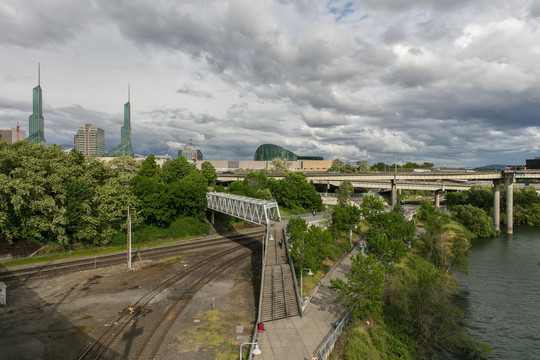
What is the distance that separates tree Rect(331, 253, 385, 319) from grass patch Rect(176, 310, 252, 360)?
940 centimetres

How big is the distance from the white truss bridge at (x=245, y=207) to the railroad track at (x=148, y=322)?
33.4 feet

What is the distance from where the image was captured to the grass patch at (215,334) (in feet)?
77.9

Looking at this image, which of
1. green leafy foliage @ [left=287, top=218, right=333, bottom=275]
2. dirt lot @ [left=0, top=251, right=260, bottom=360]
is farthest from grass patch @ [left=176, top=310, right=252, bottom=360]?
green leafy foliage @ [left=287, top=218, right=333, bottom=275]

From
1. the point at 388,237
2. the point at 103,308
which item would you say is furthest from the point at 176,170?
the point at 388,237

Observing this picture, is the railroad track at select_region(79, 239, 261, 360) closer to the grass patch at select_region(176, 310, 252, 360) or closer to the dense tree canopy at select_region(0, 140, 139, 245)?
the grass patch at select_region(176, 310, 252, 360)

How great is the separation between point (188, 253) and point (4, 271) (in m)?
23.9

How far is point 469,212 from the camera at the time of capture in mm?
80562

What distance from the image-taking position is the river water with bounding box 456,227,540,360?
3066 centimetres

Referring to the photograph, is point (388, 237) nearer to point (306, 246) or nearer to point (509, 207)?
point (306, 246)

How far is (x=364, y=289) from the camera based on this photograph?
89.6ft

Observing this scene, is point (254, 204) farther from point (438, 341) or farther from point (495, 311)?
point (495, 311)

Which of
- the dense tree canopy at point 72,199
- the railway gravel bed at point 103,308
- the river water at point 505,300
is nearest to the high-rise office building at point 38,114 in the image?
the dense tree canopy at point 72,199

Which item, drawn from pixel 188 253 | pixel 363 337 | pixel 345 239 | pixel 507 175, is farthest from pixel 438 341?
pixel 507 175

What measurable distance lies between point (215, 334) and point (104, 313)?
1199 centimetres
